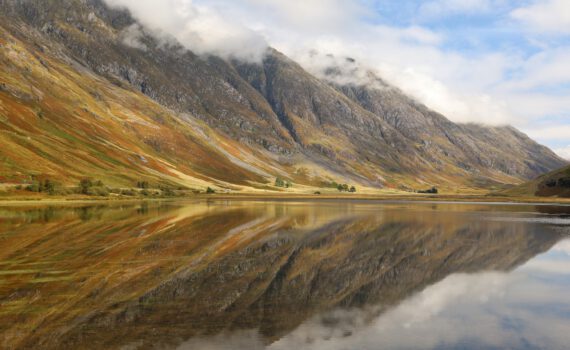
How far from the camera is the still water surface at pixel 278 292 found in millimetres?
18922

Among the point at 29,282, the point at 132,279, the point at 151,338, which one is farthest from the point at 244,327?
the point at 29,282

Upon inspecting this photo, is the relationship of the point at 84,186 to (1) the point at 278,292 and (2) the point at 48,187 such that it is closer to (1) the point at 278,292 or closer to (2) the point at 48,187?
(2) the point at 48,187

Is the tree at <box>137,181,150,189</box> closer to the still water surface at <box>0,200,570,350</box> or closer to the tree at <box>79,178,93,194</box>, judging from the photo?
the tree at <box>79,178,93,194</box>

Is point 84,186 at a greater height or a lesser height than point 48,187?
greater

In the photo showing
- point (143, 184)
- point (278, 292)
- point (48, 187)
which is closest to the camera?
point (278, 292)

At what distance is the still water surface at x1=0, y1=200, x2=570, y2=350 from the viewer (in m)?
18.9

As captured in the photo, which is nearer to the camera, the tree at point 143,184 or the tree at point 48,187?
the tree at point 48,187

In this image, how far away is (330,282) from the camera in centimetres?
2970

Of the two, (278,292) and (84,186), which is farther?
(84,186)

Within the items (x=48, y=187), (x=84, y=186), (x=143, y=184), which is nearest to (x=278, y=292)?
(x=48, y=187)

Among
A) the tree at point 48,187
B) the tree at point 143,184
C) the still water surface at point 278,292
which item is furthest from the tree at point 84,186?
the still water surface at point 278,292

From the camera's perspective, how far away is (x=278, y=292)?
26.6m

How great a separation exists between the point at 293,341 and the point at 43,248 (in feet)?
104

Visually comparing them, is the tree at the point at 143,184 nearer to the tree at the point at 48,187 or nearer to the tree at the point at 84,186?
the tree at the point at 84,186
